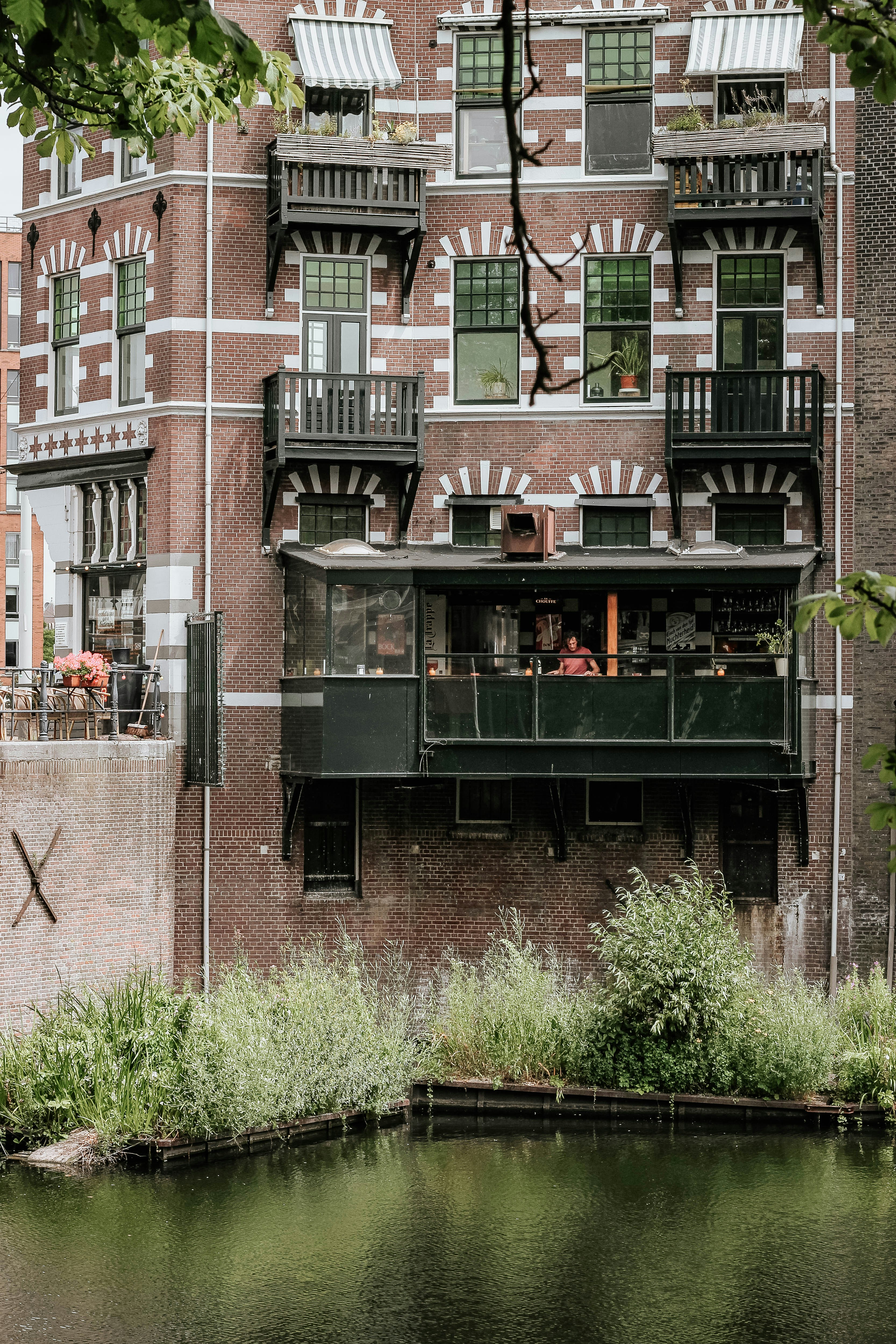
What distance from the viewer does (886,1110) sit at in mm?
18641

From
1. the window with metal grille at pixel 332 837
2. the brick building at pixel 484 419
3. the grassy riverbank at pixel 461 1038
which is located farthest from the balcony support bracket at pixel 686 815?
the window with metal grille at pixel 332 837

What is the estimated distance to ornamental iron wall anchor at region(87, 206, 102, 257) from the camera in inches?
890

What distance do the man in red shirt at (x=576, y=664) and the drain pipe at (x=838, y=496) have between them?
3.67 m

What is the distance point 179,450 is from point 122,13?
16165mm

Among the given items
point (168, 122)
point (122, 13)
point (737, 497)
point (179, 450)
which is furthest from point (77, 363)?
point (122, 13)

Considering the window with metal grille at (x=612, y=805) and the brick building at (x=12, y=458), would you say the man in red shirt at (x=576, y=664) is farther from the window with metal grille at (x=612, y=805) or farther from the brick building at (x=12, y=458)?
the brick building at (x=12, y=458)

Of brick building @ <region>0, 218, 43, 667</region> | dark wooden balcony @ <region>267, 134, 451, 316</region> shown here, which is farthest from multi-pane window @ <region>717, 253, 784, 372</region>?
brick building @ <region>0, 218, 43, 667</region>

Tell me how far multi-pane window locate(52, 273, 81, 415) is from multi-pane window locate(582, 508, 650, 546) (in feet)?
26.6

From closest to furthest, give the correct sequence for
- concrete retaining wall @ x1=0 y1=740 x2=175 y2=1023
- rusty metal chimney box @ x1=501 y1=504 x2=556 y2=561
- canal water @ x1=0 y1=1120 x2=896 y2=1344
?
canal water @ x1=0 y1=1120 x2=896 y2=1344 < concrete retaining wall @ x1=0 y1=740 x2=175 y2=1023 < rusty metal chimney box @ x1=501 y1=504 x2=556 y2=561

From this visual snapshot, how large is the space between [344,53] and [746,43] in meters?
5.66

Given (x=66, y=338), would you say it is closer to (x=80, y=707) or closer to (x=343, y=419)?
(x=343, y=419)

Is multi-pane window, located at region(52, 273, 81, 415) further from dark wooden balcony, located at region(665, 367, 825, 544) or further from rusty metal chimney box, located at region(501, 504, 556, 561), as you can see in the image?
dark wooden balcony, located at region(665, 367, 825, 544)

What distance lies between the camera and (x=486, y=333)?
21891 millimetres

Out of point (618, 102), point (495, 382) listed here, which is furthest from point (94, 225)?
point (618, 102)
